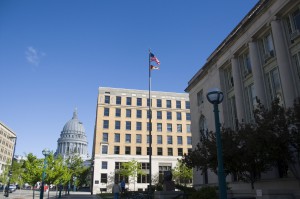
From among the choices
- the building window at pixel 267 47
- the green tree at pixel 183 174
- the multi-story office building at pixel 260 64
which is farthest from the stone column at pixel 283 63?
the green tree at pixel 183 174

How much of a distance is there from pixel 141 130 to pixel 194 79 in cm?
3346

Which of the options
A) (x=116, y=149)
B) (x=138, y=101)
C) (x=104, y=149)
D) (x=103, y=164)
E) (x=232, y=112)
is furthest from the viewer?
(x=138, y=101)

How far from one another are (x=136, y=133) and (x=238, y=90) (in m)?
44.3

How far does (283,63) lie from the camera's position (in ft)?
64.5

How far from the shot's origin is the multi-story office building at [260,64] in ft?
64.2

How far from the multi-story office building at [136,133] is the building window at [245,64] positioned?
142 ft

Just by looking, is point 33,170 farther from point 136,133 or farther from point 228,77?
point 136,133

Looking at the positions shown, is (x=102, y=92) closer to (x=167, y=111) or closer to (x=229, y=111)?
(x=167, y=111)

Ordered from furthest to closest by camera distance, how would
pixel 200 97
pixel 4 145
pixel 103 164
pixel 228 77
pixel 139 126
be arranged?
pixel 4 145 < pixel 139 126 < pixel 103 164 < pixel 200 97 < pixel 228 77

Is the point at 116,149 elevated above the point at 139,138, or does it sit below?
below

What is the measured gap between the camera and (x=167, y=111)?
A: 233 ft

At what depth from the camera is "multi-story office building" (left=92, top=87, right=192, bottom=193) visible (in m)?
63.3

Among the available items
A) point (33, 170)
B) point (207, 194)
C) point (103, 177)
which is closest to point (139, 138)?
point (103, 177)

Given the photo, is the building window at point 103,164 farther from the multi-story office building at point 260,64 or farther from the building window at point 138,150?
the multi-story office building at point 260,64
